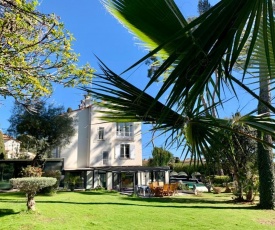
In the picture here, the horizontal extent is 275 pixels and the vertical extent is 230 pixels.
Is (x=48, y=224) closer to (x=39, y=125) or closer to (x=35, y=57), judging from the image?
(x=35, y=57)

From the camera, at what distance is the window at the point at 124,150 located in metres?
38.5

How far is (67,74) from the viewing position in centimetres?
752

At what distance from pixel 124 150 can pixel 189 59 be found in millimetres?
37055

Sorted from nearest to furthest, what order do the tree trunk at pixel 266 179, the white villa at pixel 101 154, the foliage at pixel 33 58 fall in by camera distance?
1. the foliage at pixel 33 58
2. the tree trunk at pixel 266 179
3. the white villa at pixel 101 154

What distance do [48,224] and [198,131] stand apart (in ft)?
27.1

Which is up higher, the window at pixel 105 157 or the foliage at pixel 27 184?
the window at pixel 105 157

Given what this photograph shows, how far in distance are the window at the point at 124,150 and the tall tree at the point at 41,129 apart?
8275 mm

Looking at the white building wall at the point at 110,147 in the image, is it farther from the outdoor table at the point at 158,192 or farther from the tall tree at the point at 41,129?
the outdoor table at the point at 158,192

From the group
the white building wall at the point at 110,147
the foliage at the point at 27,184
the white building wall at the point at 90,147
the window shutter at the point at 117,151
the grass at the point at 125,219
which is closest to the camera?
the grass at the point at 125,219

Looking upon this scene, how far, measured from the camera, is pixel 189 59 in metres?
1.88

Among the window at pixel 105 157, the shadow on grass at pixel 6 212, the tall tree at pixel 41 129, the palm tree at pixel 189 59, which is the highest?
the tall tree at pixel 41 129

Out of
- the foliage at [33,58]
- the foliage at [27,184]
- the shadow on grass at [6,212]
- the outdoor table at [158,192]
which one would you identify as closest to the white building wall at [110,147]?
the outdoor table at [158,192]

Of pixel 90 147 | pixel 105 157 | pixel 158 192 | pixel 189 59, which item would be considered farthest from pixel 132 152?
pixel 189 59

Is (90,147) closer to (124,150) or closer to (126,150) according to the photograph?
(124,150)
